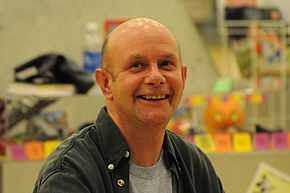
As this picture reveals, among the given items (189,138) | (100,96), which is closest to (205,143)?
(189,138)

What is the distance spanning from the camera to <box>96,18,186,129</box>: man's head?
1.51m

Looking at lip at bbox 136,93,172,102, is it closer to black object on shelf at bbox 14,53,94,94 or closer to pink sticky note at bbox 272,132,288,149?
black object on shelf at bbox 14,53,94,94

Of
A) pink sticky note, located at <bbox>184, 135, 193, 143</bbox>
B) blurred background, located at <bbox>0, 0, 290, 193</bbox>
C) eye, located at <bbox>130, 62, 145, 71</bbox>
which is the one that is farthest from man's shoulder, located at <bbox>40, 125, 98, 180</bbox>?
pink sticky note, located at <bbox>184, 135, 193, 143</bbox>

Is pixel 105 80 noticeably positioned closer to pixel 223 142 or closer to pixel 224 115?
pixel 223 142

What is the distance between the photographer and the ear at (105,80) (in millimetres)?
1584

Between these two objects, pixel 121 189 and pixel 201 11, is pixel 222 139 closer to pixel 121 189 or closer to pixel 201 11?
pixel 121 189

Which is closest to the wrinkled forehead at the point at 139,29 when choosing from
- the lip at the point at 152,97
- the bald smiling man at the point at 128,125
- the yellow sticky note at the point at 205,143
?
the bald smiling man at the point at 128,125

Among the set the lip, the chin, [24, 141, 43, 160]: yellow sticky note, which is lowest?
[24, 141, 43, 160]: yellow sticky note

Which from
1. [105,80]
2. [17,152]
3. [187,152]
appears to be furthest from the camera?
[17,152]

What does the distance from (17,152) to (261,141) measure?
1343mm

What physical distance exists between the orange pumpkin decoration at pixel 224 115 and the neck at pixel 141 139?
7.12 feet

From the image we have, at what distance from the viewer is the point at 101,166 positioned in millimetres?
1531

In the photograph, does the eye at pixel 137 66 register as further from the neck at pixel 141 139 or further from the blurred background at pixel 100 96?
the blurred background at pixel 100 96

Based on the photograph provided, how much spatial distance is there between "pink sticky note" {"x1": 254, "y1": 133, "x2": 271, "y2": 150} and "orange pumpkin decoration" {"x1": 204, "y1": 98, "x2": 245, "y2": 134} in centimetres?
26
